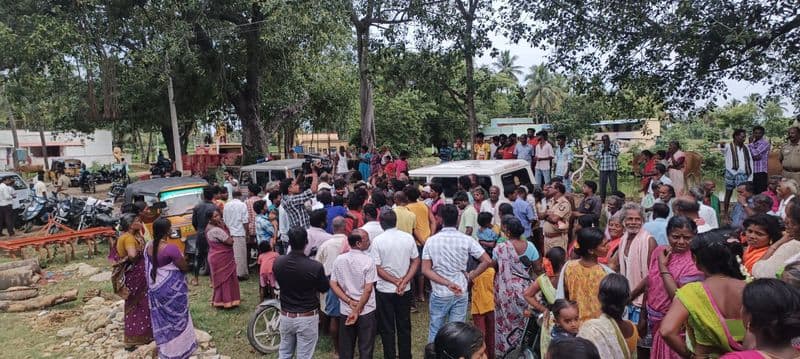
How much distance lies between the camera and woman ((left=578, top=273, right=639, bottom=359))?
9.15 ft

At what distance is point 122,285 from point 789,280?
5.65m

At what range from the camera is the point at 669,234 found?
145 inches

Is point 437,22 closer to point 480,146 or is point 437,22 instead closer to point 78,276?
point 480,146

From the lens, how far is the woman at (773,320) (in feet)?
6.56

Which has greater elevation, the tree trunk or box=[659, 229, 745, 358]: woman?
the tree trunk

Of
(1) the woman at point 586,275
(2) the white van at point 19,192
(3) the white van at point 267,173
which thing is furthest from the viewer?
(2) the white van at point 19,192

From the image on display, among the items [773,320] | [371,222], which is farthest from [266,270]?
[773,320]

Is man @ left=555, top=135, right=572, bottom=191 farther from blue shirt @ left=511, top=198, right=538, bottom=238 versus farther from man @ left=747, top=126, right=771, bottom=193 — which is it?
blue shirt @ left=511, top=198, right=538, bottom=238

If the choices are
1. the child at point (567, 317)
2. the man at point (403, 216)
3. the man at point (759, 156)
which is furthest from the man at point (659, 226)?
the man at point (759, 156)

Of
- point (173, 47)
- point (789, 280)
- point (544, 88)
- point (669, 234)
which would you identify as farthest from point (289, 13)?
point (544, 88)

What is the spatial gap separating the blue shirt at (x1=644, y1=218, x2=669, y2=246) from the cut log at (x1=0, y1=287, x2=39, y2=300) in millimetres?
8690

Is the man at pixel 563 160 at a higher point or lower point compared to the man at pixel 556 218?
higher

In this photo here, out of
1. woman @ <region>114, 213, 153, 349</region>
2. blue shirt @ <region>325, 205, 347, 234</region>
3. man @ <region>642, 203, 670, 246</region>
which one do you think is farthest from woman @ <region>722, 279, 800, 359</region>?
woman @ <region>114, 213, 153, 349</region>

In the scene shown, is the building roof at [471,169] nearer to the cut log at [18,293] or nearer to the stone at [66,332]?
the stone at [66,332]
